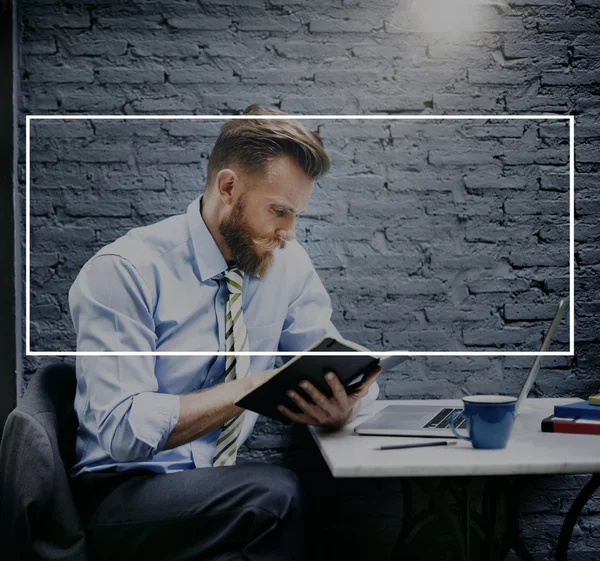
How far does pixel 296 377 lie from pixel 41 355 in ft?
3.46

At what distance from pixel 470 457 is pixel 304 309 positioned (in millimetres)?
895

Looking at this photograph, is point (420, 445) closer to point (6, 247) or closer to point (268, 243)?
point (268, 243)

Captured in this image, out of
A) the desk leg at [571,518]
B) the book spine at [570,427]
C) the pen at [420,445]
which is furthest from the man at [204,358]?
the desk leg at [571,518]

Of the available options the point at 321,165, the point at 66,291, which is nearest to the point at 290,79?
the point at 321,165

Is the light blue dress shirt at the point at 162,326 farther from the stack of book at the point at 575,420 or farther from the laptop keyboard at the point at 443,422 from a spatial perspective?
the stack of book at the point at 575,420

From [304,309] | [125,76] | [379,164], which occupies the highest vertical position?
[125,76]

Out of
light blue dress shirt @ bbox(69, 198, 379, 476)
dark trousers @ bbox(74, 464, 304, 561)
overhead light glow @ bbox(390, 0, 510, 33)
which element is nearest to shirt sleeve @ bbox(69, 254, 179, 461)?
light blue dress shirt @ bbox(69, 198, 379, 476)

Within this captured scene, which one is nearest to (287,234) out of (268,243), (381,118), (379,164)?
(268,243)

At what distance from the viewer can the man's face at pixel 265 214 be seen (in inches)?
78.1

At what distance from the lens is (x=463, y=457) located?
1.26m

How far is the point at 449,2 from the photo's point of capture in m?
2.12

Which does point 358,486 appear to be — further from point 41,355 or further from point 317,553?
point 41,355

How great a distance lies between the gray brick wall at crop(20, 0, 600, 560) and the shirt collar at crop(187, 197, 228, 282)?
17cm

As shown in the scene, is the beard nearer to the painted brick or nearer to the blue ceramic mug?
the painted brick
